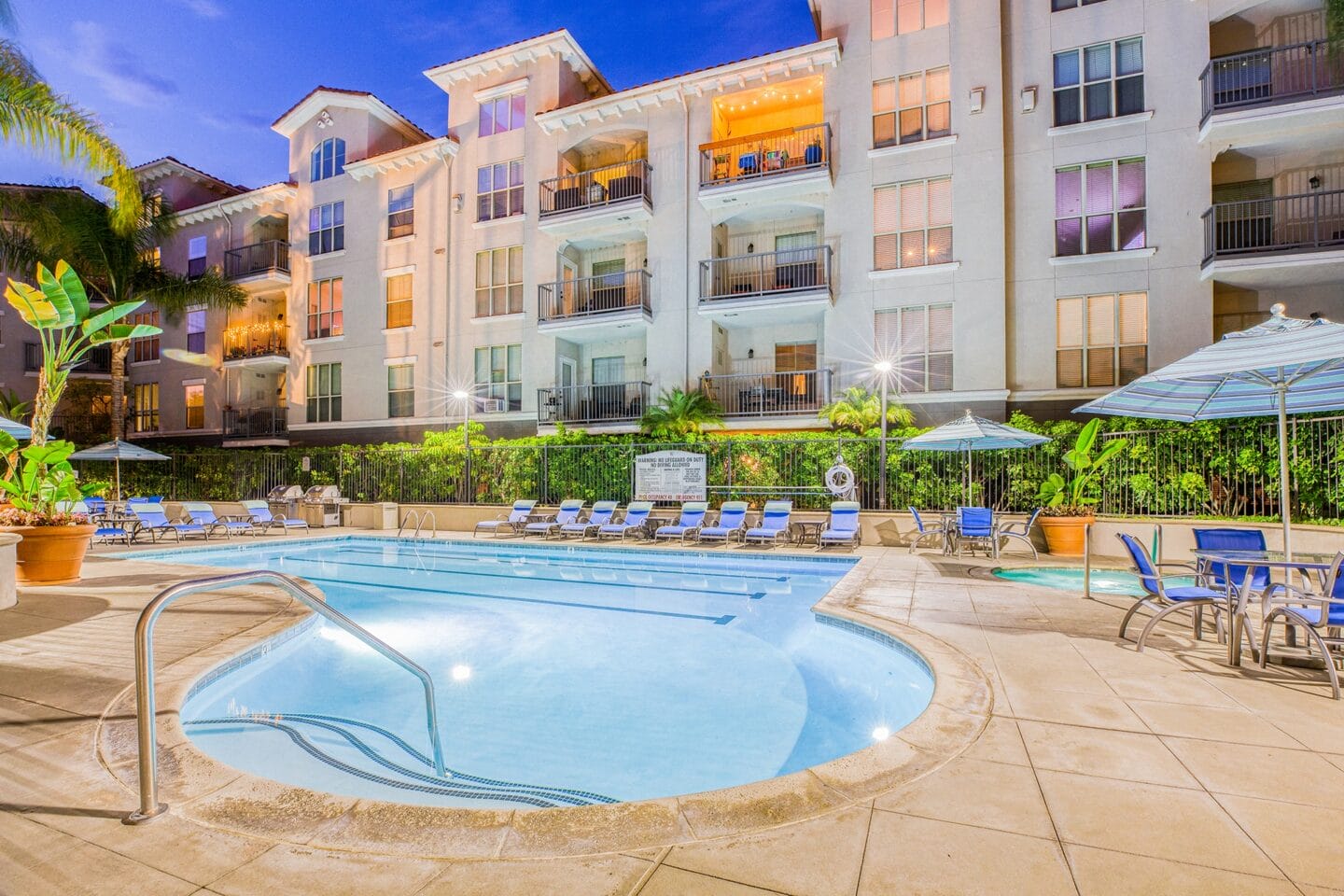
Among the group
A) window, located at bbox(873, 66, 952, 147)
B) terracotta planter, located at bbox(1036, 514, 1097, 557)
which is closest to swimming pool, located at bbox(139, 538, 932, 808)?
terracotta planter, located at bbox(1036, 514, 1097, 557)

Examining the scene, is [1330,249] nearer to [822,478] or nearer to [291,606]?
[822,478]

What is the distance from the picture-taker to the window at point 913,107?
55.4 feet

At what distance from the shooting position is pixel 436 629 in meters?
7.96

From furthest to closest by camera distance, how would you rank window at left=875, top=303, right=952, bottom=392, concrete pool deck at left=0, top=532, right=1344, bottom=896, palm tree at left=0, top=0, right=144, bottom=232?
window at left=875, top=303, right=952, bottom=392 → palm tree at left=0, top=0, right=144, bottom=232 → concrete pool deck at left=0, top=532, right=1344, bottom=896

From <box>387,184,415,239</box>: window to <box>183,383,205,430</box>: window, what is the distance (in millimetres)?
11299

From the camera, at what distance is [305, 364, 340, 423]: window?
79.0ft

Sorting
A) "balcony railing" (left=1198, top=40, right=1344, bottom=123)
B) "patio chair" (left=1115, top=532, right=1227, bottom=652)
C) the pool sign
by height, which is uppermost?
"balcony railing" (left=1198, top=40, right=1344, bottom=123)

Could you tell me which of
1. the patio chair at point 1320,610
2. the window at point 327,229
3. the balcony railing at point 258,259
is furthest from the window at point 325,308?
the patio chair at point 1320,610

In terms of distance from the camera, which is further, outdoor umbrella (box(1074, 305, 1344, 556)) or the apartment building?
the apartment building

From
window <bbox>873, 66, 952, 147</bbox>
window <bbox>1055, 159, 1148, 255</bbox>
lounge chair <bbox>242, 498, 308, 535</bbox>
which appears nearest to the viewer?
window <bbox>1055, 159, 1148, 255</bbox>

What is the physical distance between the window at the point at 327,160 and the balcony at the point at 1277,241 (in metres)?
27.5

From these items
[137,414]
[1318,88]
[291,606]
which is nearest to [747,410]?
[291,606]

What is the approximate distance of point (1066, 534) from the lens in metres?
12.1

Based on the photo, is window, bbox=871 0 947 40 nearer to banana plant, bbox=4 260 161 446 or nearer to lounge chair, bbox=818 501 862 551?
lounge chair, bbox=818 501 862 551
